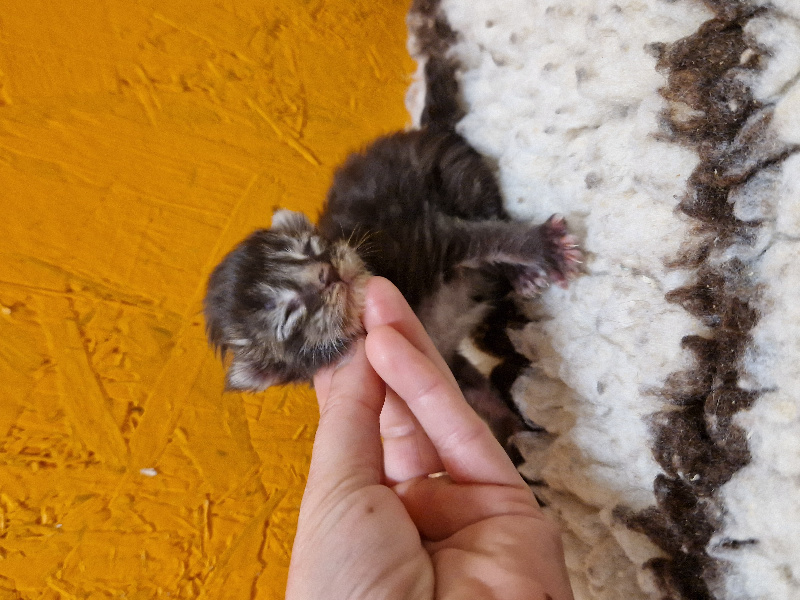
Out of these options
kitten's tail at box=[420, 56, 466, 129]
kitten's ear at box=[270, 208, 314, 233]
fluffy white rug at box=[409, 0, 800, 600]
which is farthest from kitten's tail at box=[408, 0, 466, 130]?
kitten's ear at box=[270, 208, 314, 233]

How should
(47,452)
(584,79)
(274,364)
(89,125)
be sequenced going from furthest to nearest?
(89,125)
(47,452)
(274,364)
(584,79)

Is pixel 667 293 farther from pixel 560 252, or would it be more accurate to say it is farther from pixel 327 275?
pixel 327 275

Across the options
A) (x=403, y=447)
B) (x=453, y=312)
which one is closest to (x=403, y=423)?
(x=403, y=447)

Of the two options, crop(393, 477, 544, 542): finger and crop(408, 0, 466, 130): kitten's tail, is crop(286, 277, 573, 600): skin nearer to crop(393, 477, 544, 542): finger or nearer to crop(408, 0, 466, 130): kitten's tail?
crop(393, 477, 544, 542): finger

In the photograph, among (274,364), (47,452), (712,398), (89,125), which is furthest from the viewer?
(89,125)

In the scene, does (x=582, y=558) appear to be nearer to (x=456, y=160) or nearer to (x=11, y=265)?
(x=456, y=160)

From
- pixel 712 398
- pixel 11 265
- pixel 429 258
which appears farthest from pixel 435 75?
pixel 11 265

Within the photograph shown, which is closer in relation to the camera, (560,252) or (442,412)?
(442,412)
